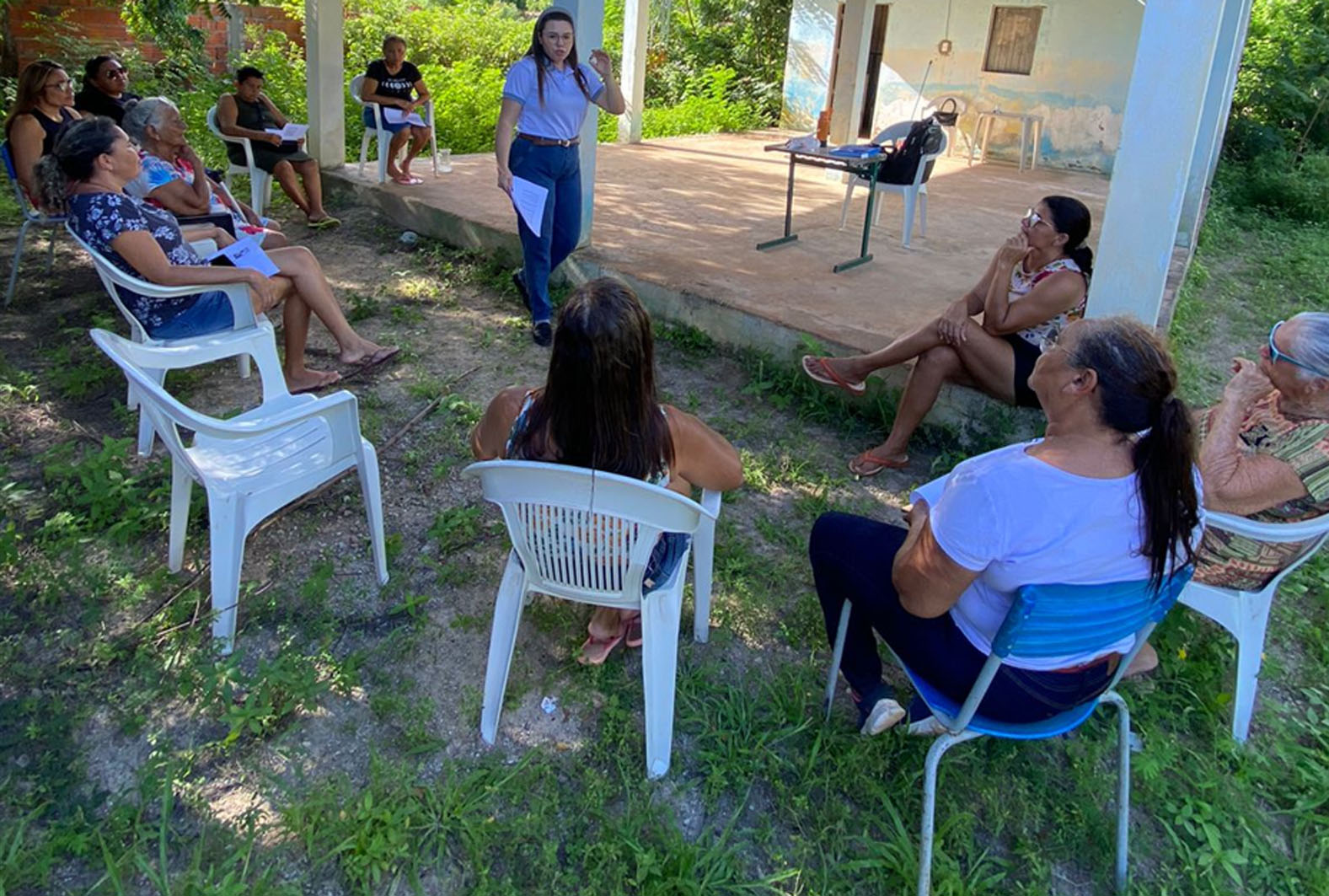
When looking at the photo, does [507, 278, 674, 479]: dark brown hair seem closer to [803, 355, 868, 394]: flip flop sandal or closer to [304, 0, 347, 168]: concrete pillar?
[803, 355, 868, 394]: flip flop sandal

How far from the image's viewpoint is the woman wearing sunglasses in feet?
10.3

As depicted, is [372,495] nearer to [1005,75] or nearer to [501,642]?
[501,642]

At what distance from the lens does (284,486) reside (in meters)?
2.41

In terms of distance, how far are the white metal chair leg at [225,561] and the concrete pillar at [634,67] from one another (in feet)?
27.1

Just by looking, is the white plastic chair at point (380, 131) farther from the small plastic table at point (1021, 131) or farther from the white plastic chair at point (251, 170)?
the small plastic table at point (1021, 131)

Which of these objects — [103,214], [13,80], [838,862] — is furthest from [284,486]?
[13,80]

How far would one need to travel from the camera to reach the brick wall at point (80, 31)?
855cm

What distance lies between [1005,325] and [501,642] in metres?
2.15

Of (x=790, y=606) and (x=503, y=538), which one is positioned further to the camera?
(x=503, y=538)

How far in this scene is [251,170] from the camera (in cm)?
607

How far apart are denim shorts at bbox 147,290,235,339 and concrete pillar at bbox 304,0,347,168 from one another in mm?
3958

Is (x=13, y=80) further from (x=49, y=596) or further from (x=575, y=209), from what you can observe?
(x=49, y=596)

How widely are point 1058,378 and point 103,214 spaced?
306 cm

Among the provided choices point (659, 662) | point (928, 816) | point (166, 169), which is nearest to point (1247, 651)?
point (928, 816)
